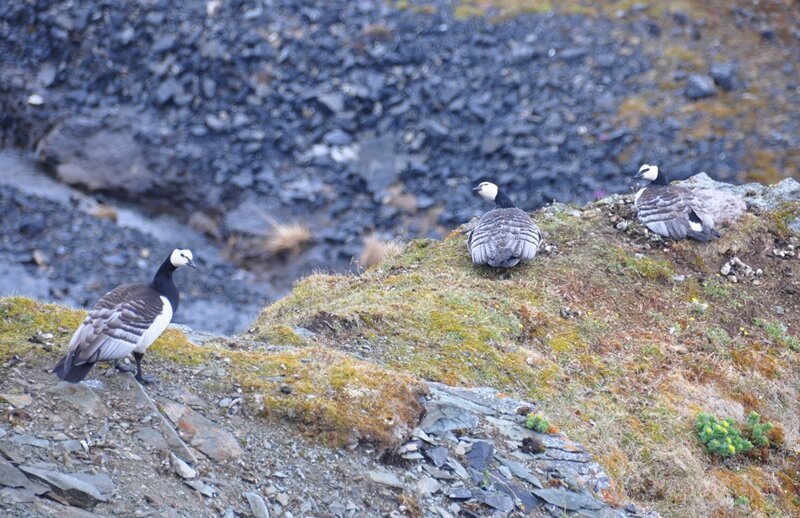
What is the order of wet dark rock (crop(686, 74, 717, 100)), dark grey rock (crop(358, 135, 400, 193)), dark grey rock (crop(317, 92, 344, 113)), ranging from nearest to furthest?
1. dark grey rock (crop(358, 135, 400, 193))
2. wet dark rock (crop(686, 74, 717, 100))
3. dark grey rock (crop(317, 92, 344, 113))

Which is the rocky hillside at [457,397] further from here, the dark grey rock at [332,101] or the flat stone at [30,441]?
the dark grey rock at [332,101]

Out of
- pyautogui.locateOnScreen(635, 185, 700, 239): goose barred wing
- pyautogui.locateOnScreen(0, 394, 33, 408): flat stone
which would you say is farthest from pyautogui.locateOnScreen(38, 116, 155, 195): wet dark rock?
pyautogui.locateOnScreen(0, 394, 33, 408): flat stone

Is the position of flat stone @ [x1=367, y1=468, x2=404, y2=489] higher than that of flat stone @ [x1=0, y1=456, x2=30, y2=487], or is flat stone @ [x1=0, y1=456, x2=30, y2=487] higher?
flat stone @ [x1=0, y1=456, x2=30, y2=487]

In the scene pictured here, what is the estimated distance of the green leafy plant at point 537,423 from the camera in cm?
949

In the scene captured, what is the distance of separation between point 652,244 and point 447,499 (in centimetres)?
725

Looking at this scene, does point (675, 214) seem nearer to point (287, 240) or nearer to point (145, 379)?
point (145, 379)

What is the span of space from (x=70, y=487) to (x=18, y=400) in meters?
1.27

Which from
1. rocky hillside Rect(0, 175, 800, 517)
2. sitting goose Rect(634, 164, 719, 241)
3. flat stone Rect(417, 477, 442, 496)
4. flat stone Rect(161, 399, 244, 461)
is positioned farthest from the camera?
sitting goose Rect(634, 164, 719, 241)

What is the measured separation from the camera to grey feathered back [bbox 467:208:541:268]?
43.1 ft

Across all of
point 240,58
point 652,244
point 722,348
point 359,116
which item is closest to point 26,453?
point 722,348

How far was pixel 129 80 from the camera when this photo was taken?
108 feet

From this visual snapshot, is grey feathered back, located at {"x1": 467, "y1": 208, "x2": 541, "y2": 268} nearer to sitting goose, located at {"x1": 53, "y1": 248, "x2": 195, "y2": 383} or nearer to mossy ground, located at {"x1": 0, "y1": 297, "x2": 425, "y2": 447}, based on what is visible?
mossy ground, located at {"x1": 0, "y1": 297, "x2": 425, "y2": 447}

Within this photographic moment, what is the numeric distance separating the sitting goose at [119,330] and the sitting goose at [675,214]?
320 inches

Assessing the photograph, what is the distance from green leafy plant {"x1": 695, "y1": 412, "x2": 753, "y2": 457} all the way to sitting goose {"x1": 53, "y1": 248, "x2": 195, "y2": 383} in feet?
20.4
